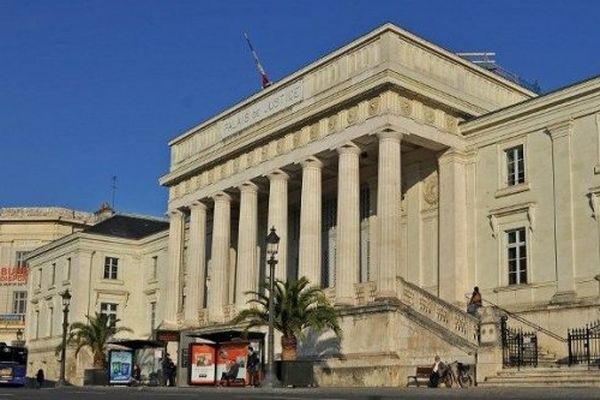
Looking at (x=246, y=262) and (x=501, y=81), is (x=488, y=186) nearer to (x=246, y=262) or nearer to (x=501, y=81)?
(x=501, y=81)

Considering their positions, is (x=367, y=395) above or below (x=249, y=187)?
below

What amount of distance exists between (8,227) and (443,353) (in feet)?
220

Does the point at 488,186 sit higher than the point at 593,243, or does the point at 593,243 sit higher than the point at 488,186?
the point at 488,186

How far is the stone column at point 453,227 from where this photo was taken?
36.7 metres

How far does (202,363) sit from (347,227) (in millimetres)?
8353

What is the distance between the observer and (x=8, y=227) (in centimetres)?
8781

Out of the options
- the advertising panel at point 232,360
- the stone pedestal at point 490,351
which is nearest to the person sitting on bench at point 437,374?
the stone pedestal at point 490,351

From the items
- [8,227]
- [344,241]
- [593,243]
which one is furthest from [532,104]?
[8,227]

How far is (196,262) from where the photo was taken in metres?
47.5

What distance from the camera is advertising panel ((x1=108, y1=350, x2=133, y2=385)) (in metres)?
40.7

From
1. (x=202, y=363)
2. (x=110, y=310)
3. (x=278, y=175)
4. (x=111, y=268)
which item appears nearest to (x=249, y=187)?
(x=278, y=175)

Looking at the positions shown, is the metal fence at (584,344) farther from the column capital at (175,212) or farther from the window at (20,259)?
the window at (20,259)

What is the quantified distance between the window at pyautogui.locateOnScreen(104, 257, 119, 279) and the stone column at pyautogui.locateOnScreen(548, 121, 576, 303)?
123ft

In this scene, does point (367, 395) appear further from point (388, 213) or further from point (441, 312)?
point (388, 213)
